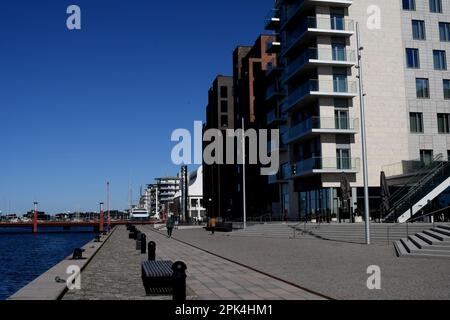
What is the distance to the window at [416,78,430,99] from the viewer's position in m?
44.1

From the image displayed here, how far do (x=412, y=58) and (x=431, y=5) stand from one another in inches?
215

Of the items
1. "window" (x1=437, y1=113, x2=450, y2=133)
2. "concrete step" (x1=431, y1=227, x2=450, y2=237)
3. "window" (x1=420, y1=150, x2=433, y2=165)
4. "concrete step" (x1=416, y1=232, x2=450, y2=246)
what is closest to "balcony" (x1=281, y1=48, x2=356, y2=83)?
"window" (x1=437, y1=113, x2=450, y2=133)

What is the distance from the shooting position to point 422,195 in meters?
30.1

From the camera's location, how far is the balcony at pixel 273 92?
53.8 meters

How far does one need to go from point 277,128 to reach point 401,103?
15.5 m

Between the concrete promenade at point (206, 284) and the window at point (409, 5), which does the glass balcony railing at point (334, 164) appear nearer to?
the window at point (409, 5)

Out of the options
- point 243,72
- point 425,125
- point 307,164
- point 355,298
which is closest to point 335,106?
point 307,164

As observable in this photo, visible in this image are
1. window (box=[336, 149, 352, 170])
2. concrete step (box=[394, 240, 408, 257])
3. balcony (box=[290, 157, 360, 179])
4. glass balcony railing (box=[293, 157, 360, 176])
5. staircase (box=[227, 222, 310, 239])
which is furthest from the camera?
window (box=[336, 149, 352, 170])

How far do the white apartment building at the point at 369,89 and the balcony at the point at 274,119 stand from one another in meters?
7.16

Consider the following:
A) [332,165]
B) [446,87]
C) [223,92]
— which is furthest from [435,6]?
[223,92]

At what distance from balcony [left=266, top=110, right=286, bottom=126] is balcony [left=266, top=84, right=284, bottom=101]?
5.33ft

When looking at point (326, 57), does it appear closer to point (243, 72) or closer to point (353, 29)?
point (353, 29)

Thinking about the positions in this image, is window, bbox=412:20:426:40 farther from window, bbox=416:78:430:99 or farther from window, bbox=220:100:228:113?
window, bbox=220:100:228:113

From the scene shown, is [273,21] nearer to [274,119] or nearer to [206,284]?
[274,119]
